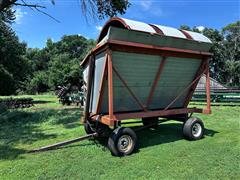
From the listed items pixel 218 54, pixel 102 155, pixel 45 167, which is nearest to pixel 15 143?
pixel 45 167

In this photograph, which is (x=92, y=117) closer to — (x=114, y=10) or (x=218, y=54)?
(x=114, y=10)

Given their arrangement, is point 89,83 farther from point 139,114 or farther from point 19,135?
point 19,135

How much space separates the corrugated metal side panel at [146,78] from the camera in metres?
5.41

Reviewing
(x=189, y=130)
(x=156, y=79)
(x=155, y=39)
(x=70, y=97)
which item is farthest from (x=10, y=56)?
(x=189, y=130)

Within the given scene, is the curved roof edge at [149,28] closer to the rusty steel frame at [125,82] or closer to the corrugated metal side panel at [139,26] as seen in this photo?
the corrugated metal side panel at [139,26]

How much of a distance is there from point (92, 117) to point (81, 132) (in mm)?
1475

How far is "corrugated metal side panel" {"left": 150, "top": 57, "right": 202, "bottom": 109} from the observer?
6.02 m

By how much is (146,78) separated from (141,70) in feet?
1.01

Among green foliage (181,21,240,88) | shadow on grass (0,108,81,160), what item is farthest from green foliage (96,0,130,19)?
green foliage (181,21,240,88)

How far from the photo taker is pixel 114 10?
12.7 metres

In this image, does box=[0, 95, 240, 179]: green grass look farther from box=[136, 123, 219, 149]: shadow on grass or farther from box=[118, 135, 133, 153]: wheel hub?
box=[118, 135, 133, 153]: wheel hub


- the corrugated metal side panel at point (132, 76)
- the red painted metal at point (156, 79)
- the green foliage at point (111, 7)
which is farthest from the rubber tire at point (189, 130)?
the green foliage at point (111, 7)

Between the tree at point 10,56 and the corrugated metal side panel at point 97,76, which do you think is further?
the tree at point 10,56

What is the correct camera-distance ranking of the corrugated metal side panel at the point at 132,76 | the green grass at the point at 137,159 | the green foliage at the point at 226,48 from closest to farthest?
1. the green grass at the point at 137,159
2. the corrugated metal side panel at the point at 132,76
3. the green foliage at the point at 226,48
